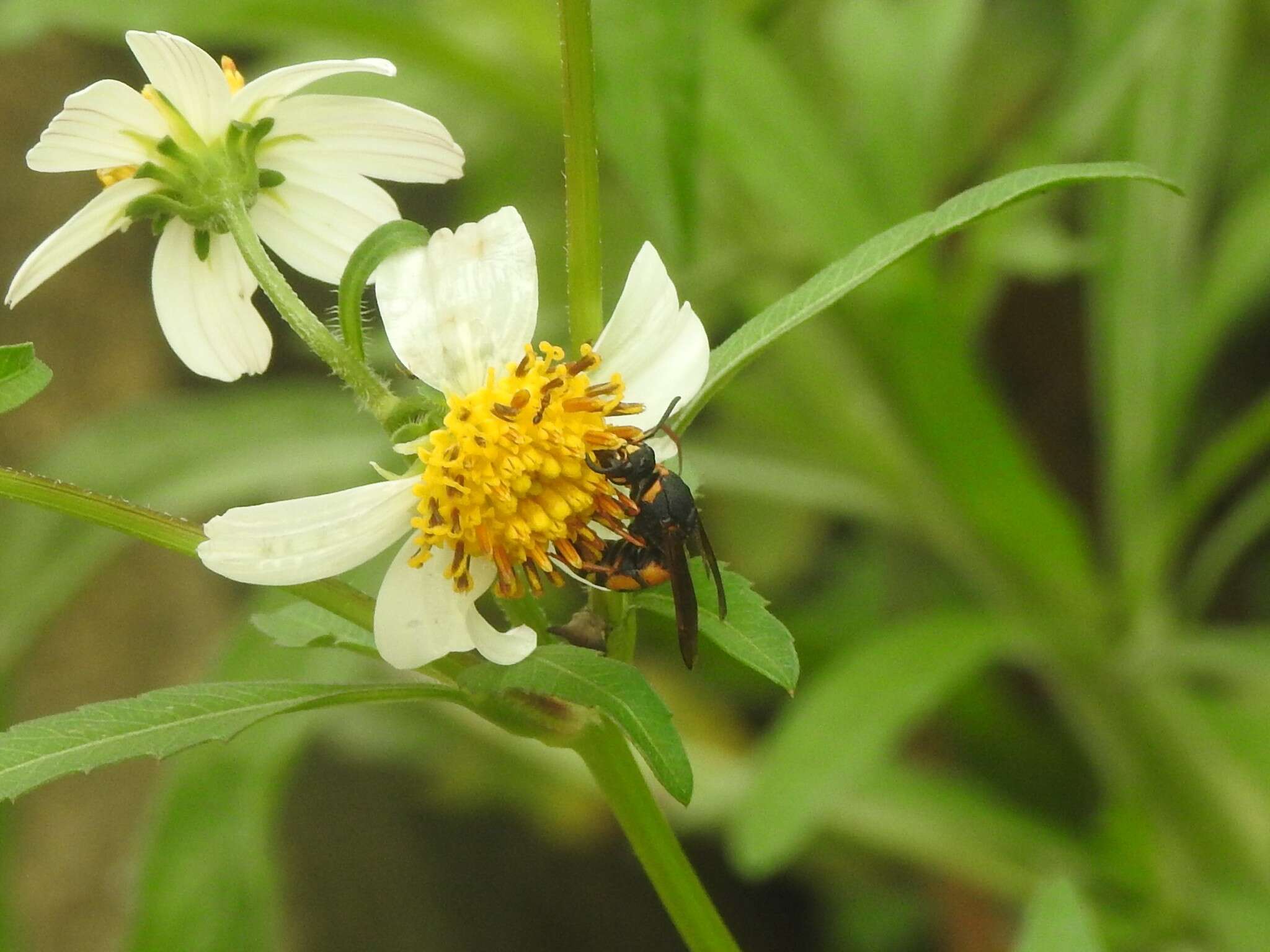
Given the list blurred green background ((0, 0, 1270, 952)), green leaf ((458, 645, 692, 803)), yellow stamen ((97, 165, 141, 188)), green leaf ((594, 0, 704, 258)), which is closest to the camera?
green leaf ((458, 645, 692, 803))

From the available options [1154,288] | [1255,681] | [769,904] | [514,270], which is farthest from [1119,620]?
[514,270]

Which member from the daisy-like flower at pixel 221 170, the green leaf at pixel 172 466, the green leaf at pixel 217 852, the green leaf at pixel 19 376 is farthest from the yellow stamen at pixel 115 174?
the green leaf at pixel 172 466

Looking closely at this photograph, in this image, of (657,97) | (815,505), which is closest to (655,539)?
(657,97)

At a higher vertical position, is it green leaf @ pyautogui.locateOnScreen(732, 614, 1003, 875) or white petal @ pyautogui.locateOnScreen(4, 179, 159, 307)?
white petal @ pyautogui.locateOnScreen(4, 179, 159, 307)

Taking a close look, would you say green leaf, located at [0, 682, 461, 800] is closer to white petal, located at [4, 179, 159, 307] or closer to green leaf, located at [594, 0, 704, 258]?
white petal, located at [4, 179, 159, 307]

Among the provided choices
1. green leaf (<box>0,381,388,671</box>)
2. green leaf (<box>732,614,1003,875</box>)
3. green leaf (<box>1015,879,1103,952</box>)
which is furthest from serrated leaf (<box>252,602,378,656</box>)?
green leaf (<box>0,381,388,671</box>)

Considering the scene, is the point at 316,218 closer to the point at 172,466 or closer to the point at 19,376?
the point at 19,376

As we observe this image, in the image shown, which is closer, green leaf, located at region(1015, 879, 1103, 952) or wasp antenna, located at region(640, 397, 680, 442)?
wasp antenna, located at region(640, 397, 680, 442)
